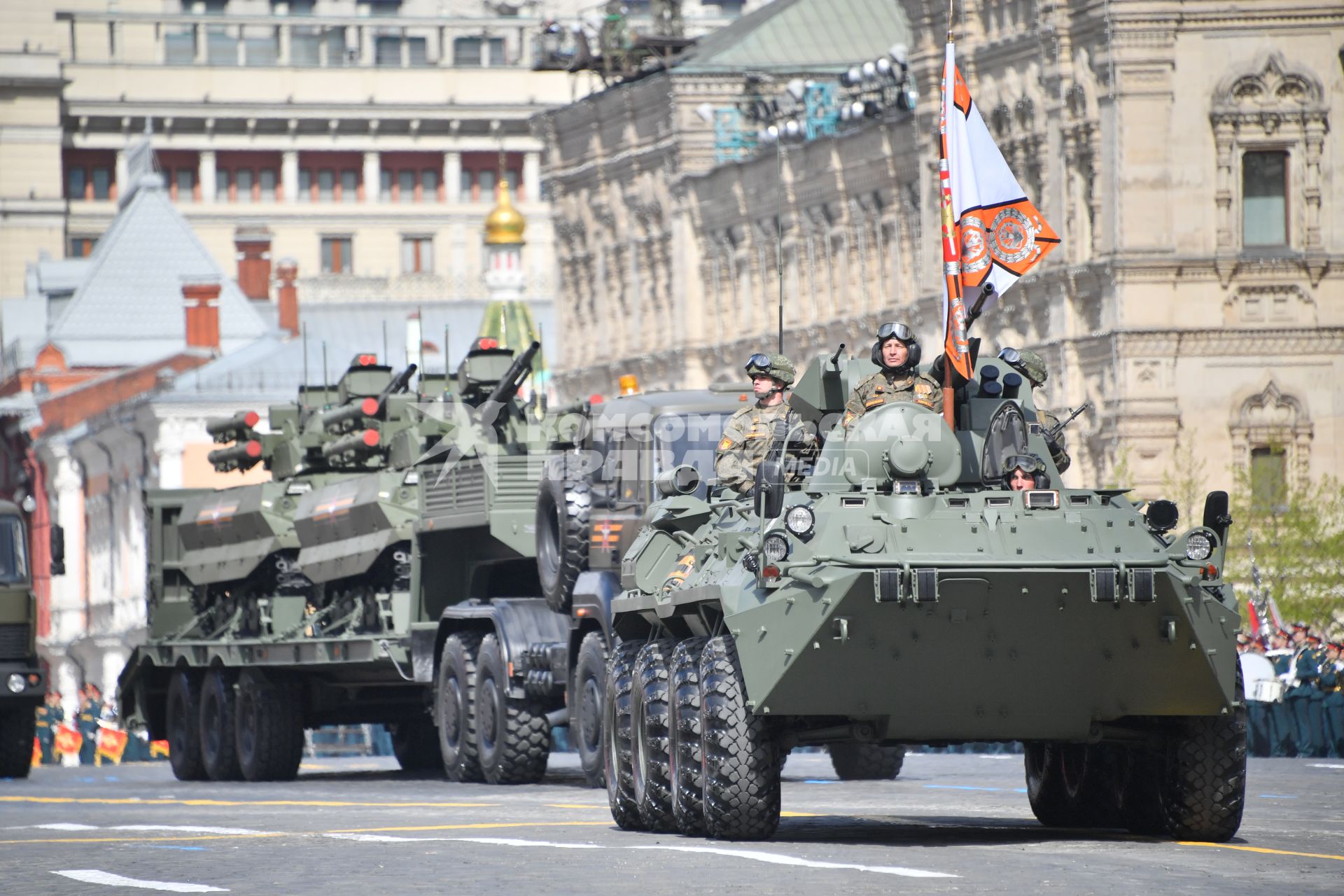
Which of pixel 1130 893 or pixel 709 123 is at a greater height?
pixel 709 123

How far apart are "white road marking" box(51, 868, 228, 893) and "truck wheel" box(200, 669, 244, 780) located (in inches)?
575

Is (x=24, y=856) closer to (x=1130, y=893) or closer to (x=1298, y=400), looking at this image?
(x=1130, y=893)

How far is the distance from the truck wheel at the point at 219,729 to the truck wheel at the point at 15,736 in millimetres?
1953

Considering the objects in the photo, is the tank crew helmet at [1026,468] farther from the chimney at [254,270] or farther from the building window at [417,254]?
the building window at [417,254]

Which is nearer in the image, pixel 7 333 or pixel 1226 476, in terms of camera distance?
pixel 1226 476

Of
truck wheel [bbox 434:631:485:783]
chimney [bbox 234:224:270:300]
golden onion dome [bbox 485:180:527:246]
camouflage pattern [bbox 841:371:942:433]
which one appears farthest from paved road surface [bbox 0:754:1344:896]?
chimney [bbox 234:224:270:300]

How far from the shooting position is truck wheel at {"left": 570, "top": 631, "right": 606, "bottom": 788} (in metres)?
24.2

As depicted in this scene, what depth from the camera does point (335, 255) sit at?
468 feet

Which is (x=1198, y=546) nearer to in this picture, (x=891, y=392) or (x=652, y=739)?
(x=891, y=392)

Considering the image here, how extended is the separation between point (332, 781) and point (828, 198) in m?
34.5

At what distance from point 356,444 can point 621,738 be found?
47.3 feet

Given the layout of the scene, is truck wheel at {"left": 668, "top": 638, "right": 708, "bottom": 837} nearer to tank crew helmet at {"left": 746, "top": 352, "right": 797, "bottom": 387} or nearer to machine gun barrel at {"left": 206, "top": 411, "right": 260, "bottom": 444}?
tank crew helmet at {"left": 746, "top": 352, "right": 797, "bottom": 387}

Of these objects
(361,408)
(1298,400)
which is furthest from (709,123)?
(361,408)

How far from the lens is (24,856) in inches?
764
